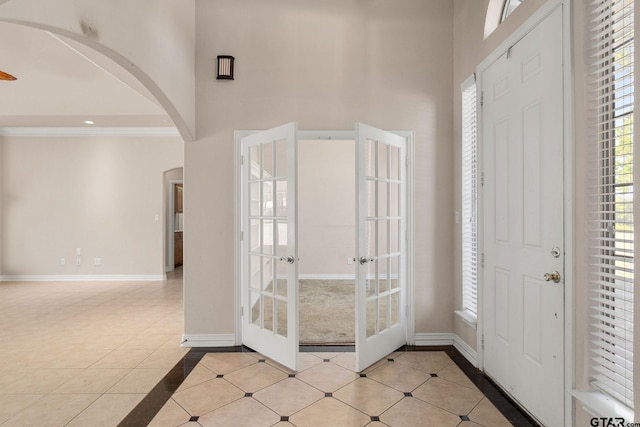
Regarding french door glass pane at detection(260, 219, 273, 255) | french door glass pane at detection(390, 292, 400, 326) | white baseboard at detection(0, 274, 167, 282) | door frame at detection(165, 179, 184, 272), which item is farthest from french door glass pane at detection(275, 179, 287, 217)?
door frame at detection(165, 179, 184, 272)

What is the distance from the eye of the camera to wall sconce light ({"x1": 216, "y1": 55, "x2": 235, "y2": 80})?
3.28 metres

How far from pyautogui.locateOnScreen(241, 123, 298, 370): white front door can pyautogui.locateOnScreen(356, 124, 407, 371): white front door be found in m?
0.54

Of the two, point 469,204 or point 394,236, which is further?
point 394,236

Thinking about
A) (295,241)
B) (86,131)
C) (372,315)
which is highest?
(86,131)

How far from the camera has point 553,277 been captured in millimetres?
1925

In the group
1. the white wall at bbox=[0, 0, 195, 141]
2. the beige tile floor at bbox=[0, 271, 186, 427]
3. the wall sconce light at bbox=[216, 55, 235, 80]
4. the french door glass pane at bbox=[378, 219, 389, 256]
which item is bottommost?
the beige tile floor at bbox=[0, 271, 186, 427]

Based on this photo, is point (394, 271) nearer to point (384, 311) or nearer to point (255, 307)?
point (384, 311)

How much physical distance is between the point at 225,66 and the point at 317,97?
36.5 inches

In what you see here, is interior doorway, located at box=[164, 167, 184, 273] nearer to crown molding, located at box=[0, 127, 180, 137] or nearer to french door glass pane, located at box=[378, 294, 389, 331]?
crown molding, located at box=[0, 127, 180, 137]

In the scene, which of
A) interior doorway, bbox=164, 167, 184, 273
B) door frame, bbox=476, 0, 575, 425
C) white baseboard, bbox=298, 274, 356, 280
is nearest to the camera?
door frame, bbox=476, 0, 575, 425

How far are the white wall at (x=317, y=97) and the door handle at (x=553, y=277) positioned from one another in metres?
1.40

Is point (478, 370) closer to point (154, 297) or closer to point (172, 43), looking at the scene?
point (172, 43)

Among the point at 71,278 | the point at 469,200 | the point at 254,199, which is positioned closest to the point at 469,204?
the point at 469,200

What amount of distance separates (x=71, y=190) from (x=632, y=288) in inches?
318
